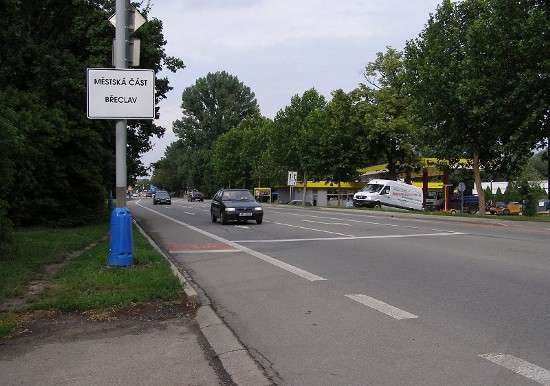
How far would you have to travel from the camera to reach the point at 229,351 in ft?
17.7

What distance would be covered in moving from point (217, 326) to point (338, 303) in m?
2.00

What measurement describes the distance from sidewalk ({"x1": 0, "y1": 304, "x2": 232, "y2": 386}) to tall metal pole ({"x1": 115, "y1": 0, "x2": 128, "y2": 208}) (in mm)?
3781

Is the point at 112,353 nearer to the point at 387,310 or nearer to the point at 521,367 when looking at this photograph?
the point at 387,310

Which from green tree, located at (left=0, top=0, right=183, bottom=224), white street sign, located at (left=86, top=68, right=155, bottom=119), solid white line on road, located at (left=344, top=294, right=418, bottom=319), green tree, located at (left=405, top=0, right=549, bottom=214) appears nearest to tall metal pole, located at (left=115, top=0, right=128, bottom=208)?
white street sign, located at (left=86, top=68, right=155, bottom=119)

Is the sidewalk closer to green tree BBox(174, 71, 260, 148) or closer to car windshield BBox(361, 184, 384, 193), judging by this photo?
car windshield BBox(361, 184, 384, 193)

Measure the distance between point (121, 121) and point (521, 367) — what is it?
7.77 m

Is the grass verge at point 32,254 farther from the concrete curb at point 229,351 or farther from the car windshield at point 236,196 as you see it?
the car windshield at point 236,196

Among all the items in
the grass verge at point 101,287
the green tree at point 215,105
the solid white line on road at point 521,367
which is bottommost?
the solid white line on road at point 521,367

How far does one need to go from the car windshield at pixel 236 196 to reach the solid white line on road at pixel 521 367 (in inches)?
801

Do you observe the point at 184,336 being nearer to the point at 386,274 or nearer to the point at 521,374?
the point at 521,374

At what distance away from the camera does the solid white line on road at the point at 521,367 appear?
15.1 ft

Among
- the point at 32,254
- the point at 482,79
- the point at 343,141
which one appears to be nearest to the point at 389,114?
the point at 343,141

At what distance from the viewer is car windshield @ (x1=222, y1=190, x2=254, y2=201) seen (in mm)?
25250

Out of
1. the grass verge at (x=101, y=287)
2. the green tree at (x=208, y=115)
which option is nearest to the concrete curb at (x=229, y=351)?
the grass verge at (x=101, y=287)
